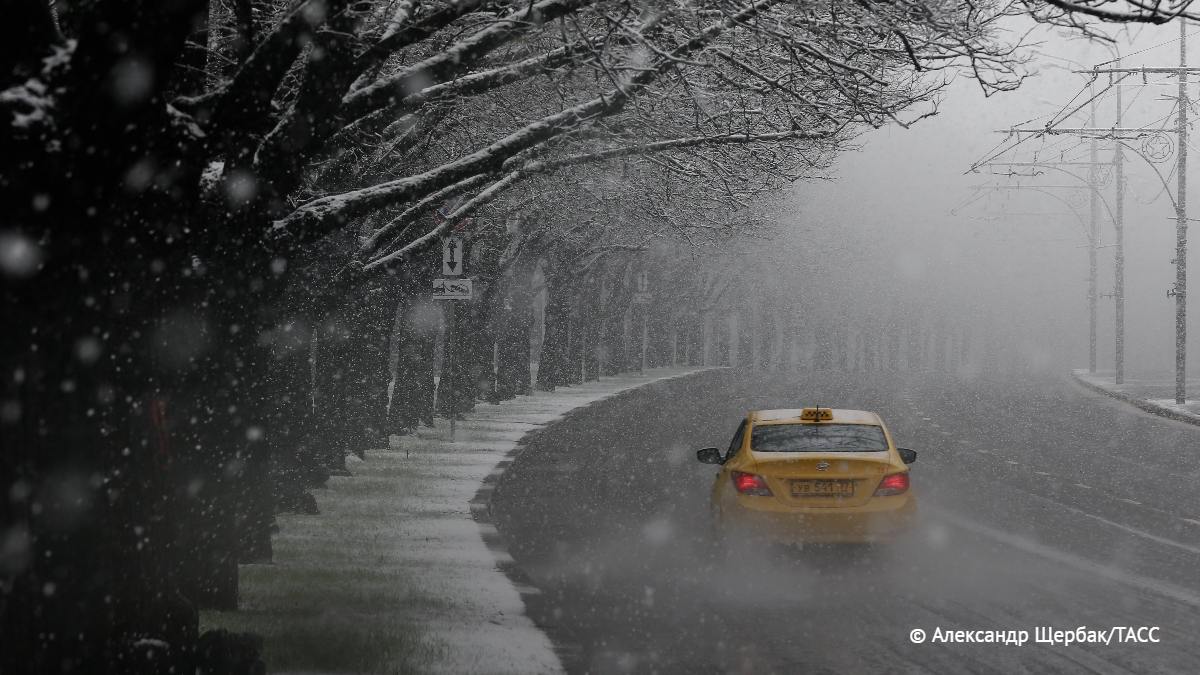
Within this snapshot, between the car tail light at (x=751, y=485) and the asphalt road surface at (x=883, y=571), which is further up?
the car tail light at (x=751, y=485)

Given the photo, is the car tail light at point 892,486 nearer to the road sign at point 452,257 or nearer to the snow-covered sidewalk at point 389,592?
the snow-covered sidewalk at point 389,592

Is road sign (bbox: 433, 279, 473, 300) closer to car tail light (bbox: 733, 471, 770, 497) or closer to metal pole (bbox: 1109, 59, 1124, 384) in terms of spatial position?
car tail light (bbox: 733, 471, 770, 497)

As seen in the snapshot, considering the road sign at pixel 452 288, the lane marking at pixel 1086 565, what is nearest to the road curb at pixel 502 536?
the road sign at pixel 452 288

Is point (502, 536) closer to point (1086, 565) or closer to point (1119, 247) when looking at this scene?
point (1086, 565)

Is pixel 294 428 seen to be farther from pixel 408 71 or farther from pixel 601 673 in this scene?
pixel 601 673

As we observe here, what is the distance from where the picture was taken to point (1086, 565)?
39.0 ft

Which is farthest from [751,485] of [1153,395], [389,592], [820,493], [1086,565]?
[1153,395]

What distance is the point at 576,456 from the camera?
24.2 metres

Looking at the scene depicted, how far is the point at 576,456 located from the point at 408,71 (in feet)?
49.9

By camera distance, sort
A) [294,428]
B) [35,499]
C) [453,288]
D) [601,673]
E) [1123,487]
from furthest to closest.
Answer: [453,288] < [1123,487] < [294,428] < [601,673] < [35,499]

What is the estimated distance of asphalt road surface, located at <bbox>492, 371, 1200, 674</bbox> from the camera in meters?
8.40

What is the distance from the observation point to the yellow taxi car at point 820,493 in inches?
464

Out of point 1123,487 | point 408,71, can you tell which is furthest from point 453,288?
point 408,71

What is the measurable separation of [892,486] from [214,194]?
244 inches
